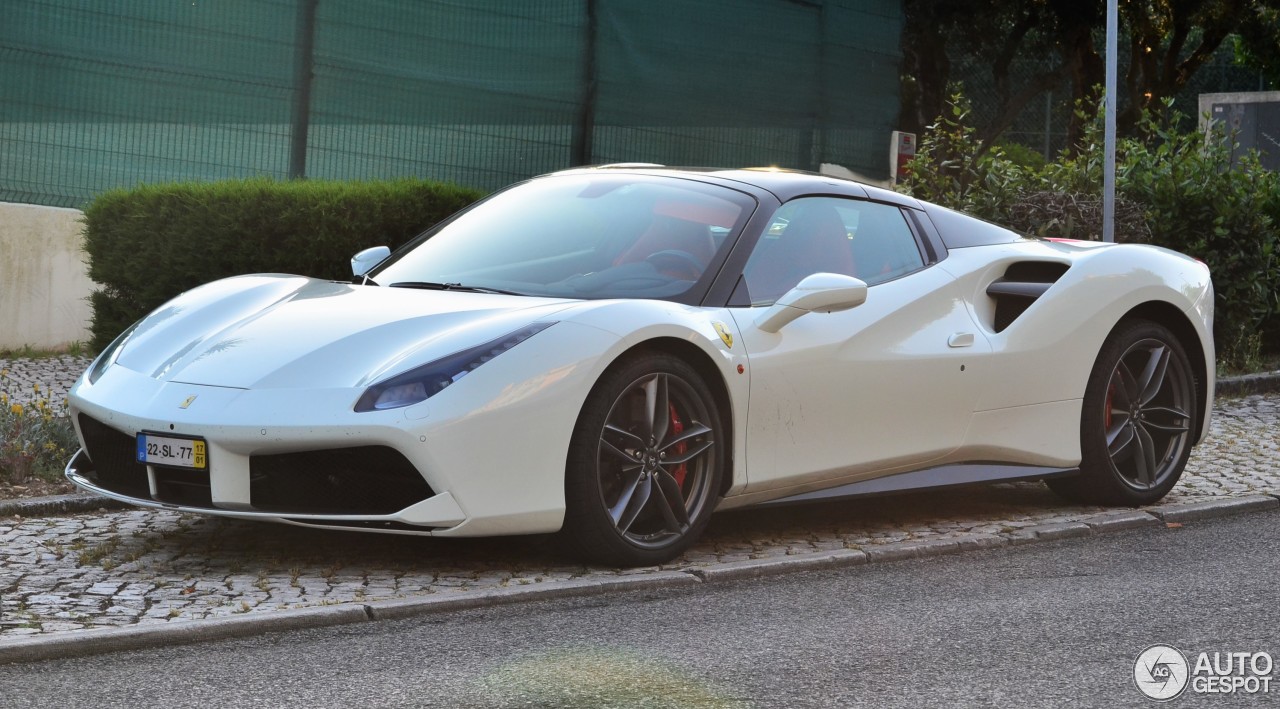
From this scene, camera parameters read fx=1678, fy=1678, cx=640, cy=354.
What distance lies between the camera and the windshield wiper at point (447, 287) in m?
5.74

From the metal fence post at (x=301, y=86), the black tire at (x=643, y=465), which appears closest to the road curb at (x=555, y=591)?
the black tire at (x=643, y=465)

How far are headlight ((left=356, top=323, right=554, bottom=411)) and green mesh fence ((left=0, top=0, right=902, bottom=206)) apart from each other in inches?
254

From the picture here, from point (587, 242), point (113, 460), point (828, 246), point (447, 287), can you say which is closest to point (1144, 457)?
point (828, 246)

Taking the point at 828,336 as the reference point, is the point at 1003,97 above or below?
above

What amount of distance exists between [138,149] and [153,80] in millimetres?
459

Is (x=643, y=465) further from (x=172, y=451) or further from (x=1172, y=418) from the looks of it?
(x=1172, y=418)

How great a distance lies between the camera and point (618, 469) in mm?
5301

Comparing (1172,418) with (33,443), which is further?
(1172,418)

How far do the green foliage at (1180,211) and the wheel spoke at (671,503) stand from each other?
21.4ft

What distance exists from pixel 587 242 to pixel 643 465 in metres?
1.02

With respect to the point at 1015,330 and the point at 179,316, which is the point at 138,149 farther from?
the point at 1015,330

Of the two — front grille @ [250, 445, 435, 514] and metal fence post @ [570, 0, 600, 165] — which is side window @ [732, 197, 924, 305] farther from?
metal fence post @ [570, 0, 600, 165]

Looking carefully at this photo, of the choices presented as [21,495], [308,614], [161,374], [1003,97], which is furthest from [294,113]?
[1003,97]

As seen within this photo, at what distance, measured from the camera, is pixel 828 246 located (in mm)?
6152
